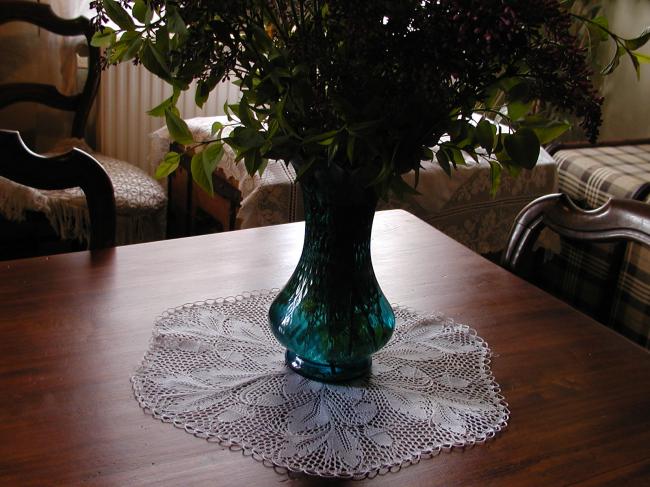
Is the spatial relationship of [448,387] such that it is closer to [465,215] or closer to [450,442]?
[450,442]

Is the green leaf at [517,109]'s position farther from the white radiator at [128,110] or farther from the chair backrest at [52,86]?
the white radiator at [128,110]

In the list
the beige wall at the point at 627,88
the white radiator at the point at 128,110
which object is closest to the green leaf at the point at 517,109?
the white radiator at the point at 128,110

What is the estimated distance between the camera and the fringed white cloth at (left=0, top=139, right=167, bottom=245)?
213 cm

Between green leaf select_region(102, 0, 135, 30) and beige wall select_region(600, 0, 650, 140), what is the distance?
3094mm

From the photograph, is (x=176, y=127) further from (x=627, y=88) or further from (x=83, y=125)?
(x=627, y=88)

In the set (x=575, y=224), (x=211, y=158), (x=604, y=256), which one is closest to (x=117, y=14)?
(x=211, y=158)

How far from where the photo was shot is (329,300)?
2.79 feet

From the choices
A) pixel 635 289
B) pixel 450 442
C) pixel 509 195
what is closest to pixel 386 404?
pixel 450 442

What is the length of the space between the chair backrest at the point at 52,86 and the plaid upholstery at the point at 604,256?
1532 mm

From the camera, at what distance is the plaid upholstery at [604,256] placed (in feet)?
6.83

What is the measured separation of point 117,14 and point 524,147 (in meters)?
0.39

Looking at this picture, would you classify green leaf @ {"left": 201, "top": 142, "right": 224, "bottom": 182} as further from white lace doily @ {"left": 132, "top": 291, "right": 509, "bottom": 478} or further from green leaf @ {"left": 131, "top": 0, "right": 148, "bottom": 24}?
white lace doily @ {"left": 132, "top": 291, "right": 509, "bottom": 478}

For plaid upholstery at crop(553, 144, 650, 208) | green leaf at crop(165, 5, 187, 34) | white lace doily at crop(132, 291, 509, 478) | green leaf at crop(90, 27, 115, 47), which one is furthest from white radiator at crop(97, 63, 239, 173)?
green leaf at crop(165, 5, 187, 34)

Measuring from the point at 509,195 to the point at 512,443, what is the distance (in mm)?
1597
